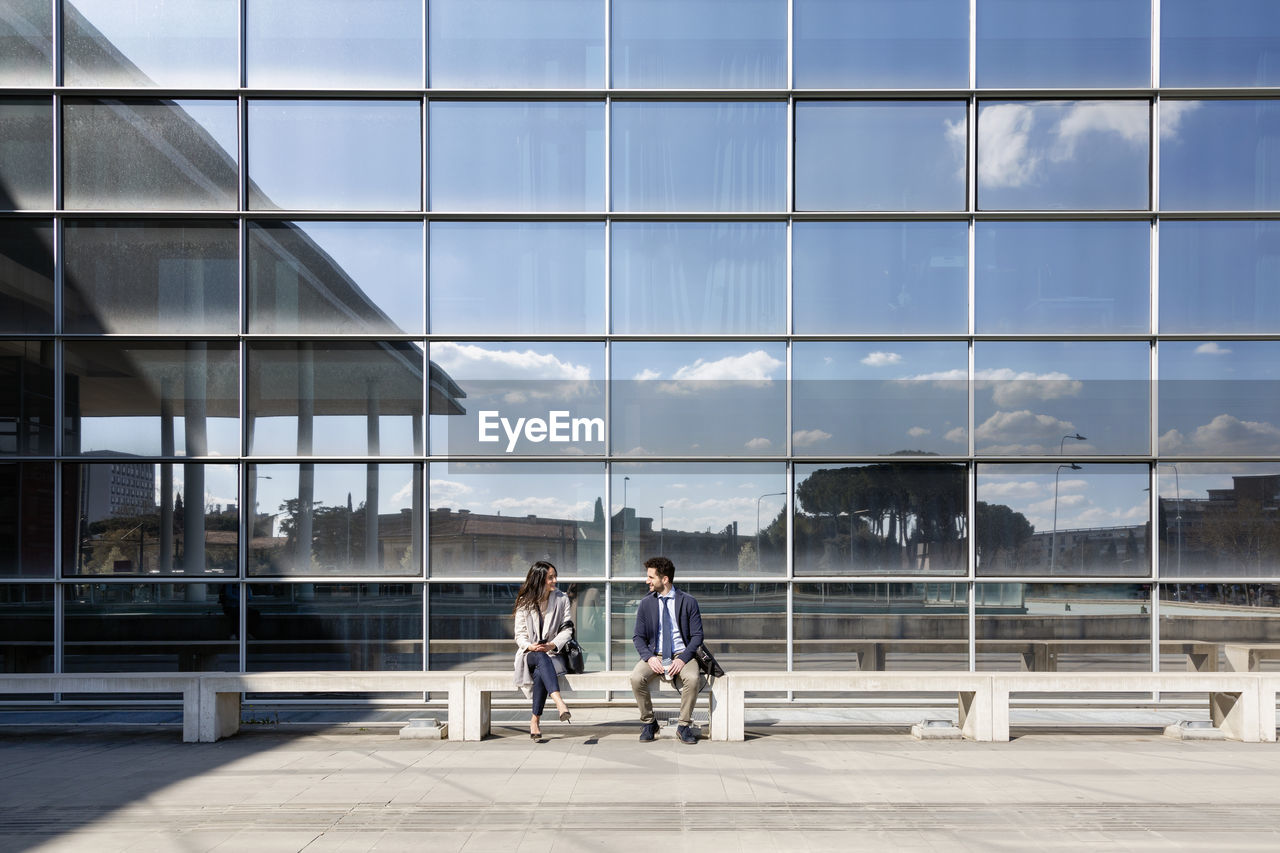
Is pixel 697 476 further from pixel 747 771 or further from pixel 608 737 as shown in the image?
pixel 747 771

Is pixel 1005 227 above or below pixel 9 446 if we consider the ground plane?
above

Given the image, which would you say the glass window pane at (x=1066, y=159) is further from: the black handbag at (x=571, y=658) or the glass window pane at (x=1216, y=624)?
the black handbag at (x=571, y=658)

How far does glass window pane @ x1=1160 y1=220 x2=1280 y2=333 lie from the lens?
10422mm

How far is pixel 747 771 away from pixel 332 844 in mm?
3216

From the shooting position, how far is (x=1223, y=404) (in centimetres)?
1039

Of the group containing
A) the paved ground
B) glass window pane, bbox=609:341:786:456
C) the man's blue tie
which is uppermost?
glass window pane, bbox=609:341:786:456

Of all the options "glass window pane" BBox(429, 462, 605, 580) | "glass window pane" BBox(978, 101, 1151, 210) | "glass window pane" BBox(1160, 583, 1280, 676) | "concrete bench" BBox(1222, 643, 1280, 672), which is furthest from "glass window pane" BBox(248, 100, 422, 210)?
"concrete bench" BBox(1222, 643, 1280, 672)

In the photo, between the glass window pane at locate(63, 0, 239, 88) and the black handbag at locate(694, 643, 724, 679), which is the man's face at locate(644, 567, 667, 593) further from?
the glass window pane at locate(63, 0, 239, 88)

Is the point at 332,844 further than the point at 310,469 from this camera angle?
No

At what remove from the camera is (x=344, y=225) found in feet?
34.8

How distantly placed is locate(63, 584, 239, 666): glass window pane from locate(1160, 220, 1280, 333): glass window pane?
11.2 m

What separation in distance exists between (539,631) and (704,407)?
10.4 ft

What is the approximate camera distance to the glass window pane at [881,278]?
10.5 metres

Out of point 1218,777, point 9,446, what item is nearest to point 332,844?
point 1218,777
